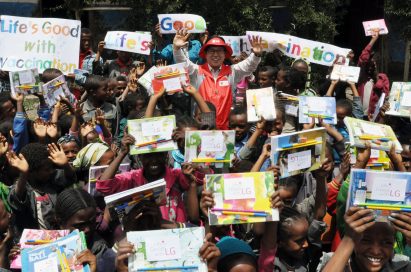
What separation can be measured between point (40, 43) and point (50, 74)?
787 millimetres

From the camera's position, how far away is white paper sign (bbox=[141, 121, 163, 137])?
476cm

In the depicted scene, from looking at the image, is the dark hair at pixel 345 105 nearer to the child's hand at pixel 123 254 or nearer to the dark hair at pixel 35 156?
the dark hair at pixel 35 156

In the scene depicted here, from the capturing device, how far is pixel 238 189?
3.87 metres

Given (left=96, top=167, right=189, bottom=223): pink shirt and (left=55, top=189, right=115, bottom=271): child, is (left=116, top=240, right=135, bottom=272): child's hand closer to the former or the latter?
(left=55, top=189, right=115, bottom=271): child

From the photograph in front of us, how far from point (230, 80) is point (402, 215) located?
4.07 m

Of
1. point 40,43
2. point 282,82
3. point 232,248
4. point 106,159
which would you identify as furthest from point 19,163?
point 40,43

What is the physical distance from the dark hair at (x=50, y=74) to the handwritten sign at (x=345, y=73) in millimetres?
3143

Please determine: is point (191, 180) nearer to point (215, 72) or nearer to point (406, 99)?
point (215, 72)

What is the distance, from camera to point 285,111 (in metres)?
6.43

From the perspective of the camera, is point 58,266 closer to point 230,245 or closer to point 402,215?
point 230,245

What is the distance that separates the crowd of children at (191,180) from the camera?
3410mm

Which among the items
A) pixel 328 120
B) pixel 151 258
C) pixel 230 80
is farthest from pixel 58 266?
pixel 230 80

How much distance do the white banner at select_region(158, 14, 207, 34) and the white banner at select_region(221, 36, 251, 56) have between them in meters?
0.55

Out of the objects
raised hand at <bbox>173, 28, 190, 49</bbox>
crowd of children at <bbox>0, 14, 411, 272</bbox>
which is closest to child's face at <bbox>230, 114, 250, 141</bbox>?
crowd of children at <bbox>0, 14, 411, 272</bbox>
